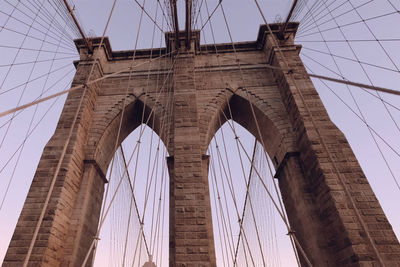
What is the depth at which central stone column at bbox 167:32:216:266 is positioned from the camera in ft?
17.9

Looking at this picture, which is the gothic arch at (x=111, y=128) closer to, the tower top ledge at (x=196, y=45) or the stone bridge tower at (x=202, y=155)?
the stone bridge tower at (x=202, y=155)

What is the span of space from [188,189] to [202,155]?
1470mm

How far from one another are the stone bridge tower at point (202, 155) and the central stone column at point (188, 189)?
0.08ft

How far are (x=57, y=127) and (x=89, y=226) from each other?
138 inches

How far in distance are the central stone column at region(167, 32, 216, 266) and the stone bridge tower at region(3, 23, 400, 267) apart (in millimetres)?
26

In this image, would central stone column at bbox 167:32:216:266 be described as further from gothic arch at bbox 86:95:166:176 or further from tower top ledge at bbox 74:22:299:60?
tower top ledge at bbox 74:22:299:60

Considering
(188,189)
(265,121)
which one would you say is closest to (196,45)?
(265,121)

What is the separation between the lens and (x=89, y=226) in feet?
24.4

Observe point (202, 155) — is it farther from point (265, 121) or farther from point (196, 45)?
point (196, 45)

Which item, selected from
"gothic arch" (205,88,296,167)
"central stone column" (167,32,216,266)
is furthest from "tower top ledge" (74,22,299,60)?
"gothic arch" (205,88,296,167)

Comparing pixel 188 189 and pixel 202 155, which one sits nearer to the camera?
pixel 188 189

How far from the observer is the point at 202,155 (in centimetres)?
751

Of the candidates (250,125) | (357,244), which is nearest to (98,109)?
(250,125)

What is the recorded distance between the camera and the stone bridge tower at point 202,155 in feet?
18.3
